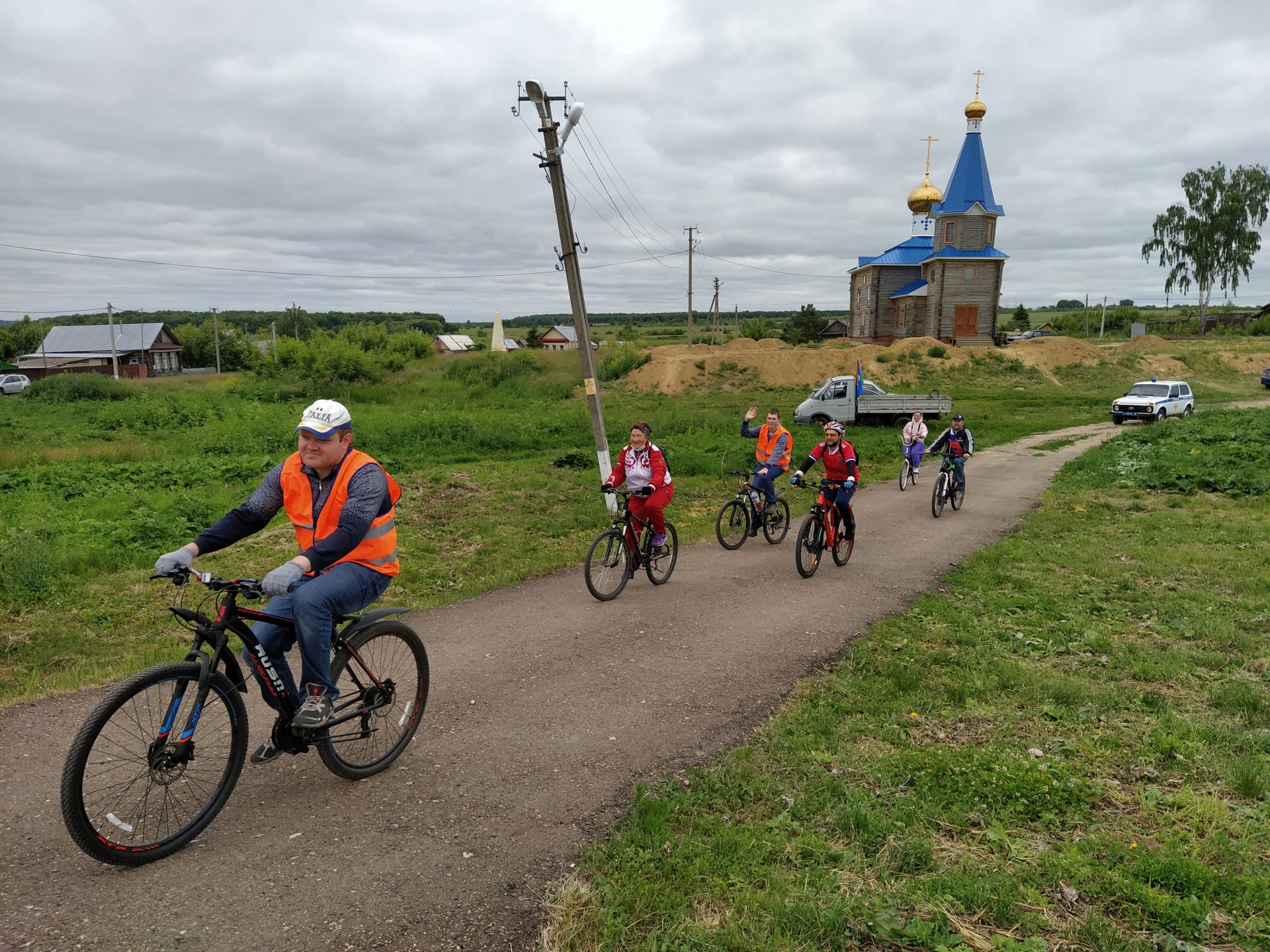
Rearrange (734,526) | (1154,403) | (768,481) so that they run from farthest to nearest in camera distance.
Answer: (1154,403) < (768,481) < (734,526)

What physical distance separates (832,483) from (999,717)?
4649 millimetres

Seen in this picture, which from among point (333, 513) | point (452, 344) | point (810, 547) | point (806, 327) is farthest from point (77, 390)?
point (452, 344)

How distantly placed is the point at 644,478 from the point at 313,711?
5.26 m

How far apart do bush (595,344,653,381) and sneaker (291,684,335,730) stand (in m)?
42.4

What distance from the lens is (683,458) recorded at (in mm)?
19141

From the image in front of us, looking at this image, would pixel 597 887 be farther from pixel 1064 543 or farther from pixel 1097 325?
pixel 1097 325

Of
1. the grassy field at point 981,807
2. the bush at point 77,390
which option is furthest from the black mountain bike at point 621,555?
the bush at point 77,390

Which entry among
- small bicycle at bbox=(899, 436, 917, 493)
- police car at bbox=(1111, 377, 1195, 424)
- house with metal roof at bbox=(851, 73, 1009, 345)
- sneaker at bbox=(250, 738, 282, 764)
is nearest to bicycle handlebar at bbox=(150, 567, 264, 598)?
sneaker at bbox=(250, 738, 282, 764)

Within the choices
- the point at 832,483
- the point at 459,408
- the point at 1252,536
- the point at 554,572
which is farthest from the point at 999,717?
the point at 459,408

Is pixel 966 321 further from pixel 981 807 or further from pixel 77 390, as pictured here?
pixel 77 390

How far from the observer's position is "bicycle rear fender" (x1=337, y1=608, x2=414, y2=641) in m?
4.39

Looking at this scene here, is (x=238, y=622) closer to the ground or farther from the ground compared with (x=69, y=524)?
farther from the ground

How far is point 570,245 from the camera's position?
13188 mm

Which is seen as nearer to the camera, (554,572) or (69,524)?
(554,572)
